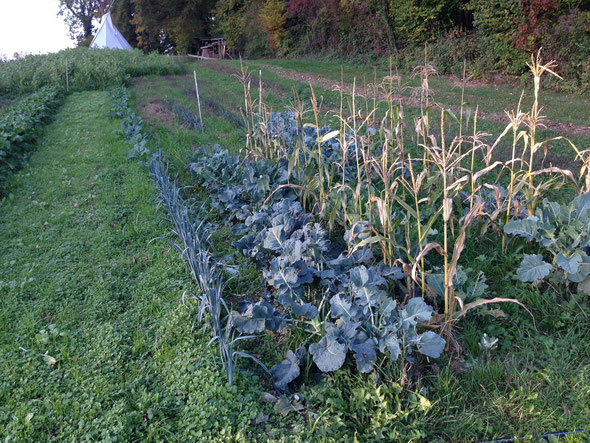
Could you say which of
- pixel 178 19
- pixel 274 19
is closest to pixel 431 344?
pixel 274 19

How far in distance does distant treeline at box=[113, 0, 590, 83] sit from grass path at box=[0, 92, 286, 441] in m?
10.7

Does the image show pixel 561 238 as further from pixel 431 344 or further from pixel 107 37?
pixel 107 37

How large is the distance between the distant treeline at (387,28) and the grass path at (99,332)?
10690mm

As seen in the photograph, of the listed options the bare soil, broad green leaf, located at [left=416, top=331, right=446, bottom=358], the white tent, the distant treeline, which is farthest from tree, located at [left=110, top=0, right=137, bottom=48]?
broad green leaf, located at [left=416, top=331, right=446, bottom=358]

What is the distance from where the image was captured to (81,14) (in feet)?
138

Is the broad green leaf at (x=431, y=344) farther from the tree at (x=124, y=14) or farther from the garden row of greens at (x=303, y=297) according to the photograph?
the tree at (x=124, y=14)

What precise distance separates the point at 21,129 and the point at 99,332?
591 cm

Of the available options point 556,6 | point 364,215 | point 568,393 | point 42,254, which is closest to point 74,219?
point 42,254

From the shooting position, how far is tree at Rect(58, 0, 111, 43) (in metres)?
40.9

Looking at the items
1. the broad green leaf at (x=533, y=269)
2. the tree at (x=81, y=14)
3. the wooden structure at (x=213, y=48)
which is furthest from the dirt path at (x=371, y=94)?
the tree at (x=81, y=14)

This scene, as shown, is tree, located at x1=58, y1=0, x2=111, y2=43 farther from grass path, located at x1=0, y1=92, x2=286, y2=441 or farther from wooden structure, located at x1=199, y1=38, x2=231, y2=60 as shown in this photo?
grass path, located at x1=0, y1=92, x2=286, y2=441

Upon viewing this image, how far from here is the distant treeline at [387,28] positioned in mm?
11508

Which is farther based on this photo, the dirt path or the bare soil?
the bare soil

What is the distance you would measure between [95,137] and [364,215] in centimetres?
609
